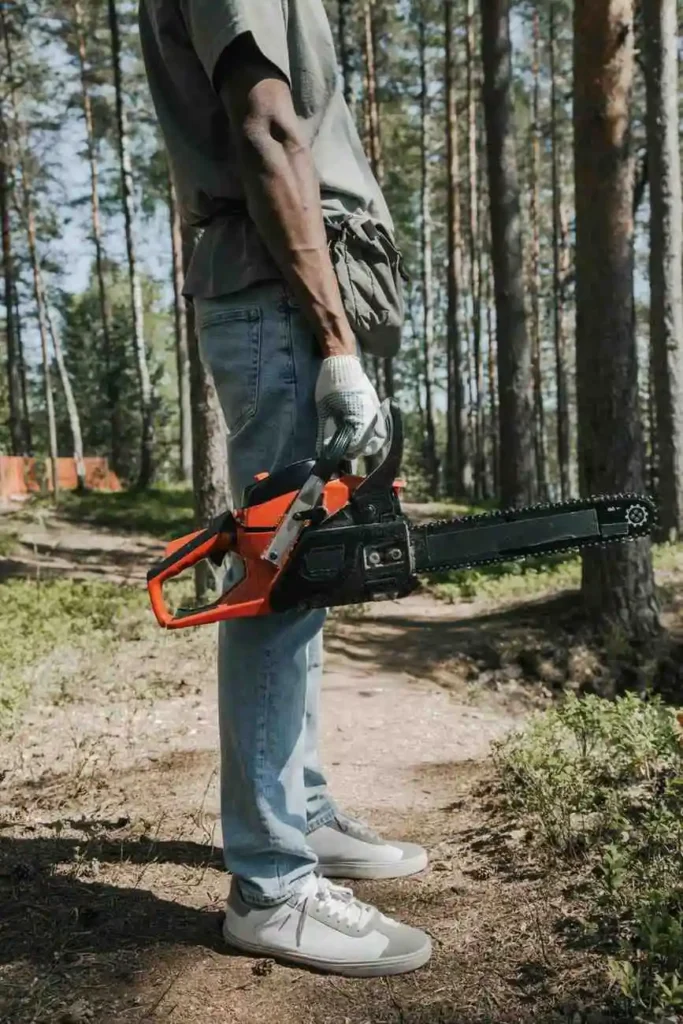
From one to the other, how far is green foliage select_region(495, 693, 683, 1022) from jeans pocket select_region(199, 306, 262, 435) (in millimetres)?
1438

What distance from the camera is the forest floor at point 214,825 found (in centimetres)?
202

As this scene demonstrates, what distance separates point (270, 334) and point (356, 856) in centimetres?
157

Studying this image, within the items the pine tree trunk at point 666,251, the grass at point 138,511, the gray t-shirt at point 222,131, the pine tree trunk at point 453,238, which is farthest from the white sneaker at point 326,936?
the pine tree trunk at point 453,238

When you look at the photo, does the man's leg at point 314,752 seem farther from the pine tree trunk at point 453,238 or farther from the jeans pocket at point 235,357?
the pine tree trunk at point 453,238

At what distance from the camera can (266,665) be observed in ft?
7.13

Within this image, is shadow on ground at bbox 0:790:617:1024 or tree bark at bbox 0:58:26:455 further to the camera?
tree bark at bbox 0:58:26:455

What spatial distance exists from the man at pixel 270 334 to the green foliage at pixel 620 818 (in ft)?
1.66

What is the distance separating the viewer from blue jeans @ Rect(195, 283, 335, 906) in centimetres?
217

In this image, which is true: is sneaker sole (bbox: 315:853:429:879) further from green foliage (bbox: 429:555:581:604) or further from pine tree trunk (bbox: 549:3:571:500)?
pine tree trunk (bbox: 549:3:571:500)

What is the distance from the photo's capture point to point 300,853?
2.21m

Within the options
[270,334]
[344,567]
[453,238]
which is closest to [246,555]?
[344,567]

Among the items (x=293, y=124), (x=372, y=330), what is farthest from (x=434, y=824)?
(x=293, y=124)

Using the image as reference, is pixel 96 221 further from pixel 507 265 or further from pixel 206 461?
pixel 206 461

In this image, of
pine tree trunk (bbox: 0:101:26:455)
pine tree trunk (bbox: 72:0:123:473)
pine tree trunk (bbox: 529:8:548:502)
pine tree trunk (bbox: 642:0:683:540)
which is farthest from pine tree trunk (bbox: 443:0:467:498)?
pine tree trunk (bbox: 0:101:26:455)
